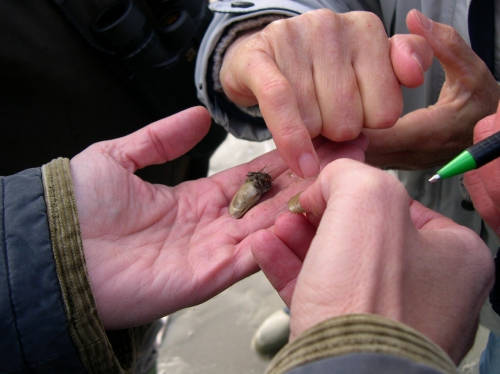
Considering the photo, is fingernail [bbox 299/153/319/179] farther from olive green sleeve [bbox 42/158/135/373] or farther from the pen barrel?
olive green sleeve [bbox 42/158/135/373]

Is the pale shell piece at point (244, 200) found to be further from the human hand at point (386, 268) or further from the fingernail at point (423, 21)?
the fingernail at point (423, 21)

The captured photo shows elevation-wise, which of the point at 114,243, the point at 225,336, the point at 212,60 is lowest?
the point at 225,336

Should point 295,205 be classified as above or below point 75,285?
below

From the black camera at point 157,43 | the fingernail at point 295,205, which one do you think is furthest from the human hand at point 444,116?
the black camera at point 157,43

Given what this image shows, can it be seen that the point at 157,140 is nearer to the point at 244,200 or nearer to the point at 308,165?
the point at 244,200

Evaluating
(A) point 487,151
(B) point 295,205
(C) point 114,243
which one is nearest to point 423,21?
(A) point 487,151

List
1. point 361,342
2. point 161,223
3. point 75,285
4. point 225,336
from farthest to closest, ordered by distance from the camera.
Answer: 1. point 225,336
2. point 161,223
3. point 75,285
4. point 361,342

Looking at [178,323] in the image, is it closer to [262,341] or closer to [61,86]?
[262,341]
